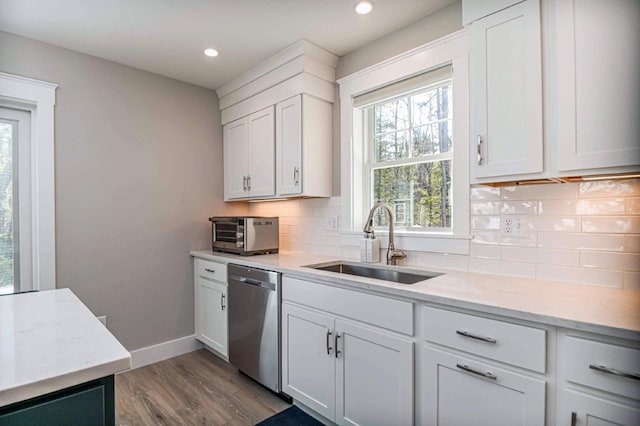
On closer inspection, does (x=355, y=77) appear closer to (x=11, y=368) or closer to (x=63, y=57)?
(x=63, y=57)

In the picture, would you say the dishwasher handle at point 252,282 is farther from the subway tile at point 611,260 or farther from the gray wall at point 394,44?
the subway tile at point 611,260

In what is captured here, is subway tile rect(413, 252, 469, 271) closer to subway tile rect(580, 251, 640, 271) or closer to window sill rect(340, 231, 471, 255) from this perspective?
window sill rect(340, 231, 471, 255)

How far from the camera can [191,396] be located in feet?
7.73

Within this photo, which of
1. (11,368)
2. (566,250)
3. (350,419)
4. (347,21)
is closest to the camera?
(11,368)

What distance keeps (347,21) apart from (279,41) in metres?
0.54

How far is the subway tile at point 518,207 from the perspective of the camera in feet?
5.79

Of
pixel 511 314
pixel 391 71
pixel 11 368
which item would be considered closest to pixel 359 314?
pixel 511 314

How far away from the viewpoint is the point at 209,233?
339 centimetres

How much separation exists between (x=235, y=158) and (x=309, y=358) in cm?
204

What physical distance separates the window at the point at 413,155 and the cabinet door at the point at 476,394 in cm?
101

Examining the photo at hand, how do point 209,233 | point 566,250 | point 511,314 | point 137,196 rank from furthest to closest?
point 209,233 < point 137,196 < point 566,250 < point 511,314

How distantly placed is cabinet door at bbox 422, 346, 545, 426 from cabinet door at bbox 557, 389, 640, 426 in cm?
6

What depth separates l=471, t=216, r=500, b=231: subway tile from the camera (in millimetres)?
1888

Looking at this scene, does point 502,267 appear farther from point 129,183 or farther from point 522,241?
point 129,183
